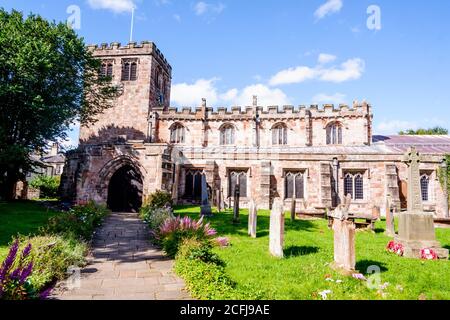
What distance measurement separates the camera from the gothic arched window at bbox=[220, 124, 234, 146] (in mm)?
29312

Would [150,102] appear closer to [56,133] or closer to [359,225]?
[56,133]

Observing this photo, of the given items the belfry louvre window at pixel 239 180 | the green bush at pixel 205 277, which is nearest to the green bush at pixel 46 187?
the belfry louvre window at pixel 239 180

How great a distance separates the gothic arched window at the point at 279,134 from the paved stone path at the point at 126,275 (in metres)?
20.6

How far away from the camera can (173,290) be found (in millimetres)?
5586

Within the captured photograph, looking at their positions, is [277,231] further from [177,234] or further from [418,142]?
[418,142]

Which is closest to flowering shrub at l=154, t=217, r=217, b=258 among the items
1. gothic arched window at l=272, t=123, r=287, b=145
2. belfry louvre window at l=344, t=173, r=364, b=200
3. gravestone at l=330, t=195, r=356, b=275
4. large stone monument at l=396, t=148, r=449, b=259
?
gravestone at l=330, t=195, r=356, b=275

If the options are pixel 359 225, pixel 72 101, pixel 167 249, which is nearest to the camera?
pixel 167 249

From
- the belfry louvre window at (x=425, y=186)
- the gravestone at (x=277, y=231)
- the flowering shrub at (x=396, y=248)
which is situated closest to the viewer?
the gravestone at (x=277, y=231)

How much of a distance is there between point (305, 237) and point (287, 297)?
661 centimetres

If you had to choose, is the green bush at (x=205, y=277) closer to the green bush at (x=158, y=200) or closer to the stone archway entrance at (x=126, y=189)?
the green bush at (x=158, y=200)

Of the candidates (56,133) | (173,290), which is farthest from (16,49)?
(173,290)

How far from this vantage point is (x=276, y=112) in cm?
2898

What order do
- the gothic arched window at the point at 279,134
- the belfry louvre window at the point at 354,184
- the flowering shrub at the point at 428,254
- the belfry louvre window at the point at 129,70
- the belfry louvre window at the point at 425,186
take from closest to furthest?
the flowering shrub at the point at 428,254
the belfry louvre window at the point at 425,186
the belfry louvre window at the point at 354,184
the gothic arched window at the point at 279,134
the belfry louvre window at the point at 129,70

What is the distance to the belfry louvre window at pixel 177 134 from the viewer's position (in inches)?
1159
